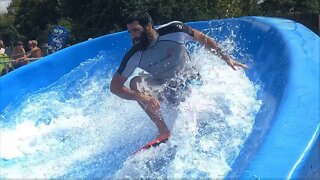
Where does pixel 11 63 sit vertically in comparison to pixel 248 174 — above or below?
below

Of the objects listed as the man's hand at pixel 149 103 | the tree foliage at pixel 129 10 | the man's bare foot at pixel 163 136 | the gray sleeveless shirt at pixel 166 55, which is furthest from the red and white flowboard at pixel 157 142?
the tree foliage at pixel 129 10

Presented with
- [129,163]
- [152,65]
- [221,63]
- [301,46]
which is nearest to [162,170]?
[129,163]

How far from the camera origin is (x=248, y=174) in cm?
202

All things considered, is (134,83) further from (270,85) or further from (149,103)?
(270,85)

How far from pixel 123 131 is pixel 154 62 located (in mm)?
516

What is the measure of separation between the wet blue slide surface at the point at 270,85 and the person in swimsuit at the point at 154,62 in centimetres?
34

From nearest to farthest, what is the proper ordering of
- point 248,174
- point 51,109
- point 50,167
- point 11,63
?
point 248,174 → point 50,167 → point 51,109 → point 11,63

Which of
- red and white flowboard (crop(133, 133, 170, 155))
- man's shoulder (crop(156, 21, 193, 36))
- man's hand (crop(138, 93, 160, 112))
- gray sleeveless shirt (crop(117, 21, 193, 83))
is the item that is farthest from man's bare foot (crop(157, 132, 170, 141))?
man's shoulder (crop(156, 21, 193, 36))

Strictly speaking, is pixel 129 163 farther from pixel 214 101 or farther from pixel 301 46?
pixel 301 46

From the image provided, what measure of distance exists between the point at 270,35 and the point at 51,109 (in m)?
1.80

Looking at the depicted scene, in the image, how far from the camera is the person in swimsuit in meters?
3.26

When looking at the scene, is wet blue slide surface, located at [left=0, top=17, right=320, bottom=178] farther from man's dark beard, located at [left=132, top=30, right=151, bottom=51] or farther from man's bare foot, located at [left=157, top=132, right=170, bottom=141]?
man's dark beard, located at [left=132, top=30, right=151, bottom=51]

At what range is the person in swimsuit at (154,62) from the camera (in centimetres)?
326

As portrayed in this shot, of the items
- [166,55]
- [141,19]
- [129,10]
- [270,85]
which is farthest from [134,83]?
[129,10]
